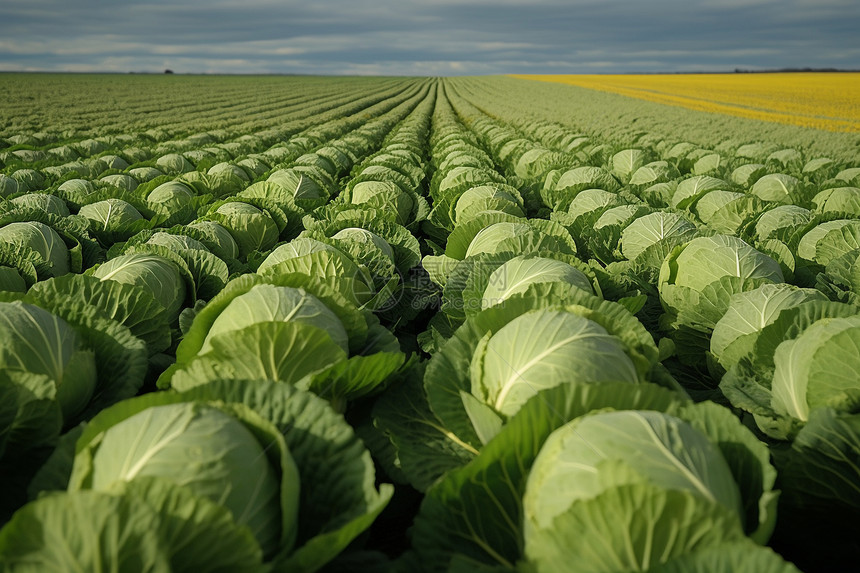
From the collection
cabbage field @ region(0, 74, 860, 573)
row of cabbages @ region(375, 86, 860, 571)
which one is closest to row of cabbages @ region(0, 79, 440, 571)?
cabbage field @ region(0, 74, 860, 573)

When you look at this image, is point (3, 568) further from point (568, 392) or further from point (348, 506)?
point (568, 392)

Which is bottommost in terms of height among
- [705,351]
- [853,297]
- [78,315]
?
[705,351]

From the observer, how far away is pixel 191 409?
176 cm

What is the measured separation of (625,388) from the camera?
186 centimetres

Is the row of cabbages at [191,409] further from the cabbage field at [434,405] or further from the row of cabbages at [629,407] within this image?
the row of cabbages at [629,407]

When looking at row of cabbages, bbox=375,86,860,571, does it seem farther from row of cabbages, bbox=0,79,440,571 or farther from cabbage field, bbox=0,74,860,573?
row of cabbages, bbox=0,79,440,571

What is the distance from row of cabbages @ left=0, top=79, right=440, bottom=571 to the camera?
4.70 feet

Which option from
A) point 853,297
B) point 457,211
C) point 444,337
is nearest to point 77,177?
point 457,211

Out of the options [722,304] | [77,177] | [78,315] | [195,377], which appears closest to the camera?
[195,377]

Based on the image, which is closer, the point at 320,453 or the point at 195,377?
the point at 320,453

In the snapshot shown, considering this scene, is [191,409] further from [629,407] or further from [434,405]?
[629,407]

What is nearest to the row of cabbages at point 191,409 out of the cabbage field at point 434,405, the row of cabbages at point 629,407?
the cabbage field at point 434,405

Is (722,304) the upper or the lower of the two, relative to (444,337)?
upper

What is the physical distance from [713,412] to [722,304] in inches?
67.4
